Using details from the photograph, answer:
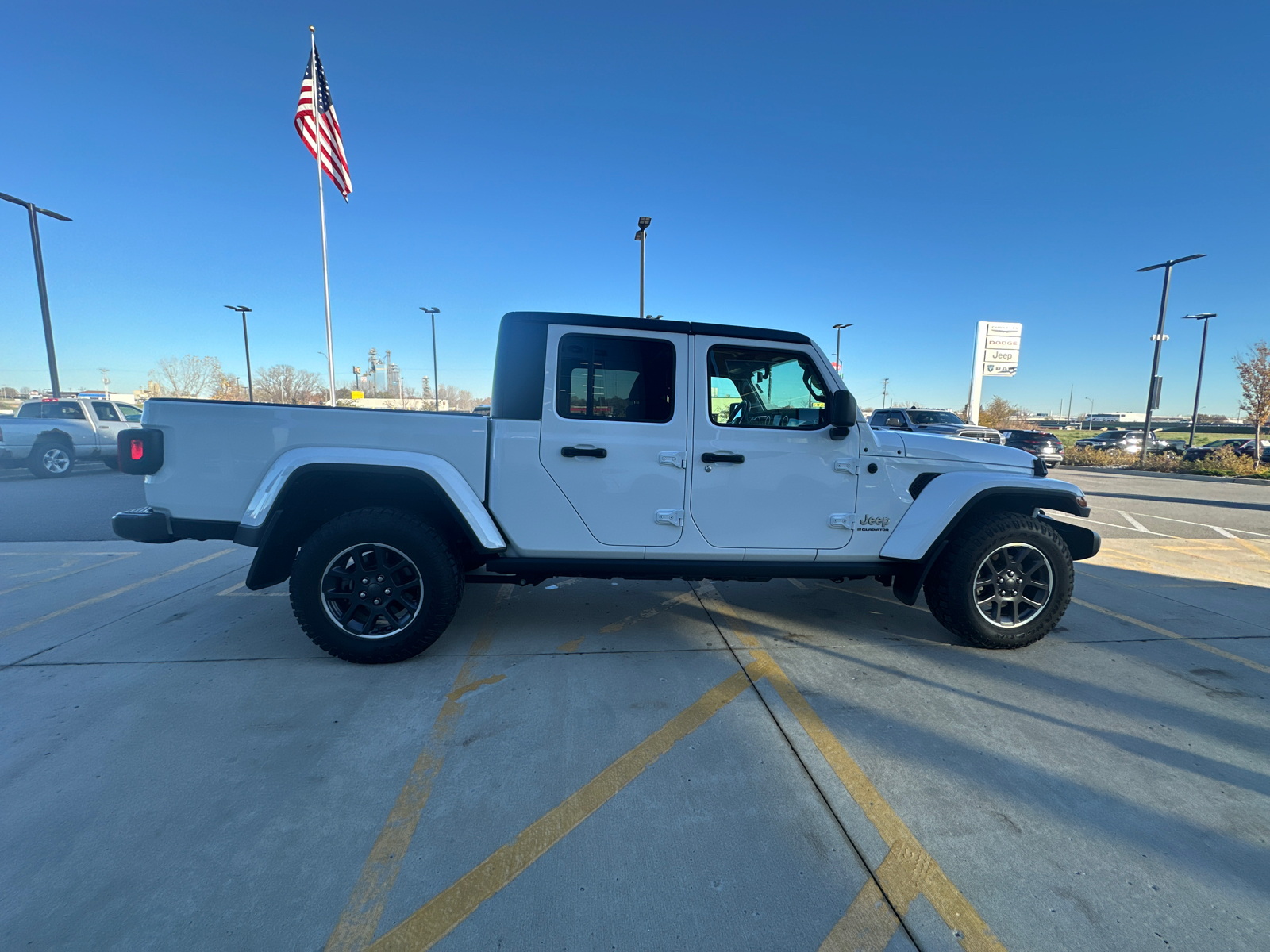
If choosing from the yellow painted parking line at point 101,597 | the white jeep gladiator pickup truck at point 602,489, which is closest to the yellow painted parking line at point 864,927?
the white jeep gladiator pickup truck at point 602,489

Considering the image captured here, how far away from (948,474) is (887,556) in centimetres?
67

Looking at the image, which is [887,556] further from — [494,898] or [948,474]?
[494,898]

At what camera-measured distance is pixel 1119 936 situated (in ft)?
5.32

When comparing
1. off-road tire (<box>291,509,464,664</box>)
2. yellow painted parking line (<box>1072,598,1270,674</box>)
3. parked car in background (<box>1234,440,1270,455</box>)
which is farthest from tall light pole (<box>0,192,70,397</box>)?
parked car in background (<box>1234,440,1270,455</box>)

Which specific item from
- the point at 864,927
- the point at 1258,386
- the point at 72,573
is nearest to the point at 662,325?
the point at 864,927

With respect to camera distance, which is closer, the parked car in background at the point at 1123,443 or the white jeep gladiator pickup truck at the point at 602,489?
the white jeep gladiator pickup truck at the point at 602,489

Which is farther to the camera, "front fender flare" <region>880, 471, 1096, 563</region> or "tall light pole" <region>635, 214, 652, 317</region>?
"tall light pole" <region>635, 214, 652, 317</region>

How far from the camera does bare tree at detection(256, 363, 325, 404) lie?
4456 centimetres

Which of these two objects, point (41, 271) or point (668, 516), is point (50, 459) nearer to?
point (41, 271)

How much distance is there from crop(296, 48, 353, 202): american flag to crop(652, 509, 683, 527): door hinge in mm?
17041

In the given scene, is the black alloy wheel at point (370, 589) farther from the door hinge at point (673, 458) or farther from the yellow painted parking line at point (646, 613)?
the door hinge at point (673, 458)

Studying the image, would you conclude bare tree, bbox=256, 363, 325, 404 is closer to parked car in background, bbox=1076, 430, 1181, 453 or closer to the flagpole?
the flagpole

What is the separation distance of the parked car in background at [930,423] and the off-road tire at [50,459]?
62.7 ft

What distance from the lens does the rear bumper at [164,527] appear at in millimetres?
3141
